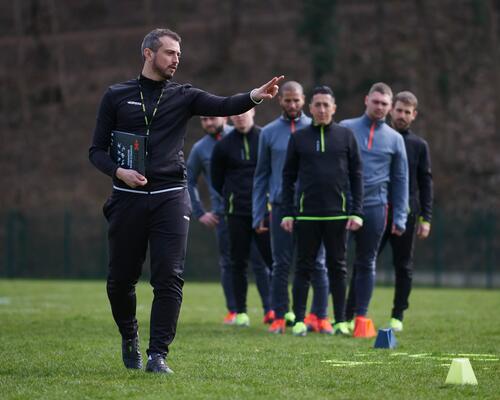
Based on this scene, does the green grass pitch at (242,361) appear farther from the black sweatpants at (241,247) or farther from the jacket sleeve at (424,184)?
the jacket sleeve at (424,184)

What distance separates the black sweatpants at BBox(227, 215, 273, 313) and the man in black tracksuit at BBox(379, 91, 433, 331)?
1.33m

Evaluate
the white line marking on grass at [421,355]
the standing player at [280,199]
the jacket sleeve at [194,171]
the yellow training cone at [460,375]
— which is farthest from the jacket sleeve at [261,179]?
the yellow training cone at [460,375]

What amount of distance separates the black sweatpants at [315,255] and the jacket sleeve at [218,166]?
6.02 ft

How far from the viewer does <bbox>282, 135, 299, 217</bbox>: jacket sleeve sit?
1039 cm

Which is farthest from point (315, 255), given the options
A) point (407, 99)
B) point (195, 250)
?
point (195, 250)

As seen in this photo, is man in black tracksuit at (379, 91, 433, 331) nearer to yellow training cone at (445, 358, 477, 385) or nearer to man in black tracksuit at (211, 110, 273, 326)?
man in black tracksuit at (211, 110, 273, 326)

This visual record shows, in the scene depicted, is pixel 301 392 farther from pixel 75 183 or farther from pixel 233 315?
pixel 75 183

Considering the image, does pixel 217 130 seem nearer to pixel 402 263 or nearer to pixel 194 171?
pixel 194 171

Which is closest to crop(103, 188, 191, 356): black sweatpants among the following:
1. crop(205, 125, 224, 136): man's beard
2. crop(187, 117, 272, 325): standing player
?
crop(187, 117, 272, 325): standing player

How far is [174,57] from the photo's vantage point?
7.24 metres

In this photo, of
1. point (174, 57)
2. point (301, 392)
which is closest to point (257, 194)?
point (174, 57)

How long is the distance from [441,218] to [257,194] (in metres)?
17.9

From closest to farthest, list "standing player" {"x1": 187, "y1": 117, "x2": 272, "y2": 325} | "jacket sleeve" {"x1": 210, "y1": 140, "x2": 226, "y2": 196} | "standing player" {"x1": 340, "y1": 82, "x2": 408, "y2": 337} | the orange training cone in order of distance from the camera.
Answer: the orange training cone < "standing player" {"x1": 340, "y1": 82, "x2": 408, "y2": 337} < "jacket sleeve" {"x1": 210, "y1": 140, "x2": 226, "y2": 196} < "standing player" {"x1": 187, "y1": 117, "x2": 272, "y2": 325}

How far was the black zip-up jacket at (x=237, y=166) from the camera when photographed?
1191 centimetres
